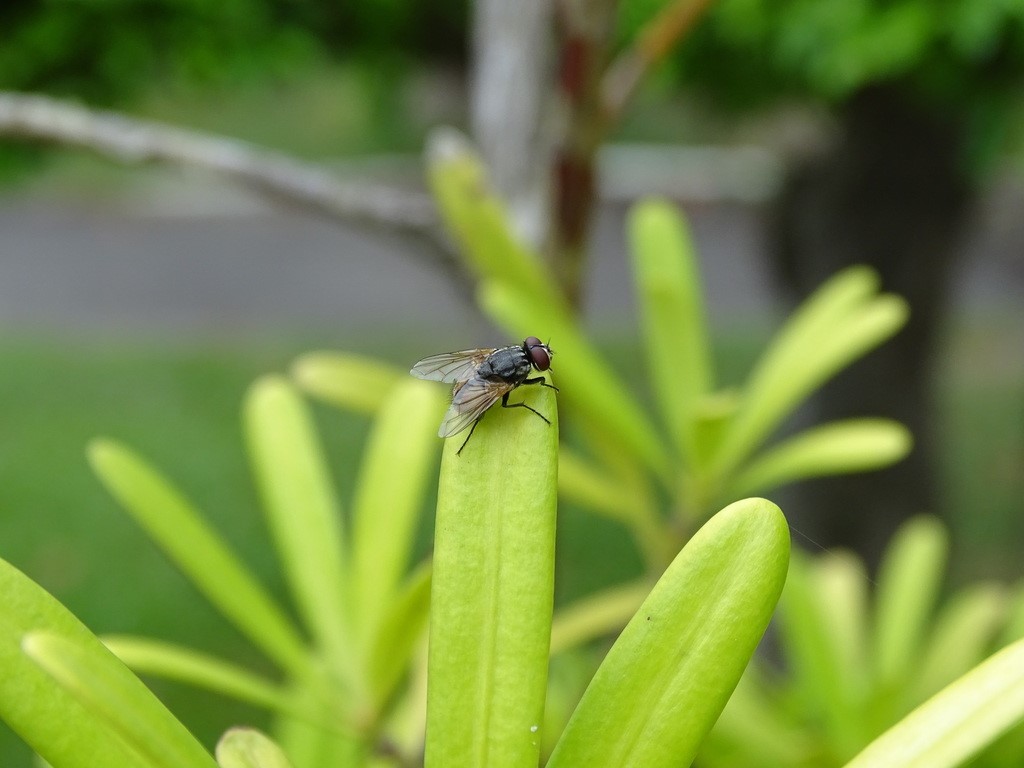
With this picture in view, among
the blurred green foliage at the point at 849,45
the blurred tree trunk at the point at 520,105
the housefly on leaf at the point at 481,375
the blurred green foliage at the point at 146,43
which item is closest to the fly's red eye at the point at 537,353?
the housefly on leaf at the point at 481,375

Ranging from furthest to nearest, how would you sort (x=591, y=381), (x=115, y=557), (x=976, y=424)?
(x=976, y=424) < (x=115, y=557) < (x=591, y=381)

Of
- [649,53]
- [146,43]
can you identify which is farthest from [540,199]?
[146,43]

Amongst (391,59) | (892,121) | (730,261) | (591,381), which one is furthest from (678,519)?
(730,261)

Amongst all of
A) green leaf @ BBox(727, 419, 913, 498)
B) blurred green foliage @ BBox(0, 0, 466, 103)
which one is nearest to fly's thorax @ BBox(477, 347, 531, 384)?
green leaf @ BBox(727, 419, 913, 498)

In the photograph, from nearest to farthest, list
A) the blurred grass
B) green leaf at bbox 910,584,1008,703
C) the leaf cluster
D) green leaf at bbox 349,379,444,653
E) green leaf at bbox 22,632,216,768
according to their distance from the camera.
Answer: green leaf at bbox 22,632,216,768 → green leaf at bbox 349,379,444,653 → the leaf cluster → green leaf at bbox 910,584,1008,703 → the blurred grass

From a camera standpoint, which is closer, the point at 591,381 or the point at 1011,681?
the point at 1011,681

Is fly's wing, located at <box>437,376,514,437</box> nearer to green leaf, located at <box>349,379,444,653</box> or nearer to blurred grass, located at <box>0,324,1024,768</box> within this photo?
green leaf, located at <box>349,379,444,653</box>

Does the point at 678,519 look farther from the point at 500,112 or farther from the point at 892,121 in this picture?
the point at 892,121
